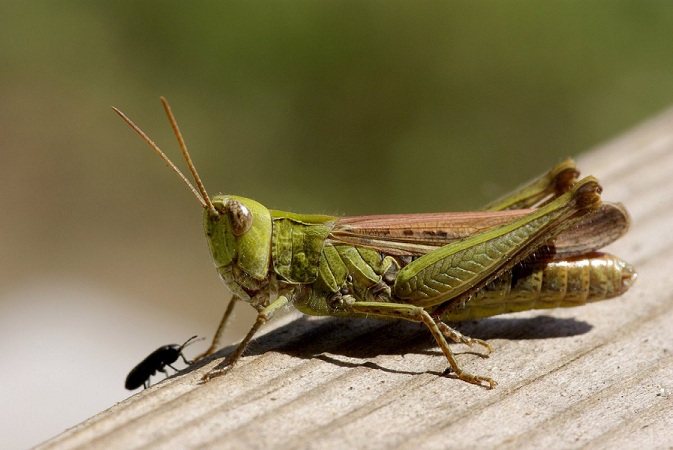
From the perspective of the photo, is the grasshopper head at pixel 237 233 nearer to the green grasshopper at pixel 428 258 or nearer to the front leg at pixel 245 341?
the green grasshopper at pixel 428 258

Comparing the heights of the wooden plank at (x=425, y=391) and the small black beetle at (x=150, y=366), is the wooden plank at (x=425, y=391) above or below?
below

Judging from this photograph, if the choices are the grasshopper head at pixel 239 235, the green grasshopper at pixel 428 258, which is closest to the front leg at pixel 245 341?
the green grasshopper at pixel 428 258

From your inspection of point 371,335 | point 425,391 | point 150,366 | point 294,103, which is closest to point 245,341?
point 371,335

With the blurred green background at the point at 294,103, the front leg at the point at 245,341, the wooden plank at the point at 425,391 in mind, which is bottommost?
the wooden plank at the point at 425,391

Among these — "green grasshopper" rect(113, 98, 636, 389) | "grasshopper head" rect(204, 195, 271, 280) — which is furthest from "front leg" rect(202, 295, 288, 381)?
"grasshopper head" rect(204, 195, 271, 280)

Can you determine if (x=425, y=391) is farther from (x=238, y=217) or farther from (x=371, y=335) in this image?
(x=238, y=217)

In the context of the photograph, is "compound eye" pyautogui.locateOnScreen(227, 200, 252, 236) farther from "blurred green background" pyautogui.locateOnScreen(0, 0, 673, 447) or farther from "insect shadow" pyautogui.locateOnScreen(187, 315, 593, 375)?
"blurred green background" pyautogui.locateOnScreen(0, 0, 673, 447)
